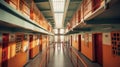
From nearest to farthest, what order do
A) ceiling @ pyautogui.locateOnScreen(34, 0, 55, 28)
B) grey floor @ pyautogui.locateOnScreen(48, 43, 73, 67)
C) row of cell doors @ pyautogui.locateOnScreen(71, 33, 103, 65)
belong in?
row of cell doors @ pyautogui.locateOnScreen(71, 33, 103, 65), grey floor @ pyautogui.locateOnScreen(48, 43, 73, 67), ceiling @ pyautogui.locateOnScreen(34, 0, 55, 28)

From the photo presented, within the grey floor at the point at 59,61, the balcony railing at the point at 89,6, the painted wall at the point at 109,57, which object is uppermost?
the balcony railing at the point at 89,6

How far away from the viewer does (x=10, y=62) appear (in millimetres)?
4871

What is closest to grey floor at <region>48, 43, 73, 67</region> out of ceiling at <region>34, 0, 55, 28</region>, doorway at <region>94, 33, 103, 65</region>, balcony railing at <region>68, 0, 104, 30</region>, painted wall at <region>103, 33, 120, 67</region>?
doorway at <region>94, 33, 103, 65</region>

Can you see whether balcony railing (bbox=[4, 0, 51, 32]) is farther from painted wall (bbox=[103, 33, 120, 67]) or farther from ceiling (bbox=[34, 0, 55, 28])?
painted wall (bbox=[103, 33, 120, 67])

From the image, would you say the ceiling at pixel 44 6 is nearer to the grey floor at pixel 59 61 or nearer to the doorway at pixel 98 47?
the doorway at pixel 98 47

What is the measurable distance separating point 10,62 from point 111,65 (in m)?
4.51

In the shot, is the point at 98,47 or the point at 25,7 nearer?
the point at 25,7

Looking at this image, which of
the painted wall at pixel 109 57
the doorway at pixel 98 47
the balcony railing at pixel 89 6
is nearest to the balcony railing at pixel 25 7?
the balcony railing at pixel 89 6

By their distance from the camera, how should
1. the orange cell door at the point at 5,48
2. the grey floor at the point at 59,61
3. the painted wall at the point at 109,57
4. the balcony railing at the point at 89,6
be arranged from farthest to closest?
the grey floor at the point at 59,61 → the painted wall at the point at 109,57 → the orange cell door at the point at 5,48 → the balcony railing at the point at 89,6

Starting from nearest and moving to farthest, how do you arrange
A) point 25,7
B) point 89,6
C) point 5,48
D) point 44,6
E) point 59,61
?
point 5,48
point 89,6
point 25,7
point 59,61
point 44,6

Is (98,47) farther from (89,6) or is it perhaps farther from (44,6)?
(44,6)

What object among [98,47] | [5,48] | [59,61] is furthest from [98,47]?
[5,48]

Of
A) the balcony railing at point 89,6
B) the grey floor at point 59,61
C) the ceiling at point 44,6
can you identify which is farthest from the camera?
the ceiling at point 44,6

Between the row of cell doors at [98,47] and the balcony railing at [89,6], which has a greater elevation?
the balcony railing at [89,6]
